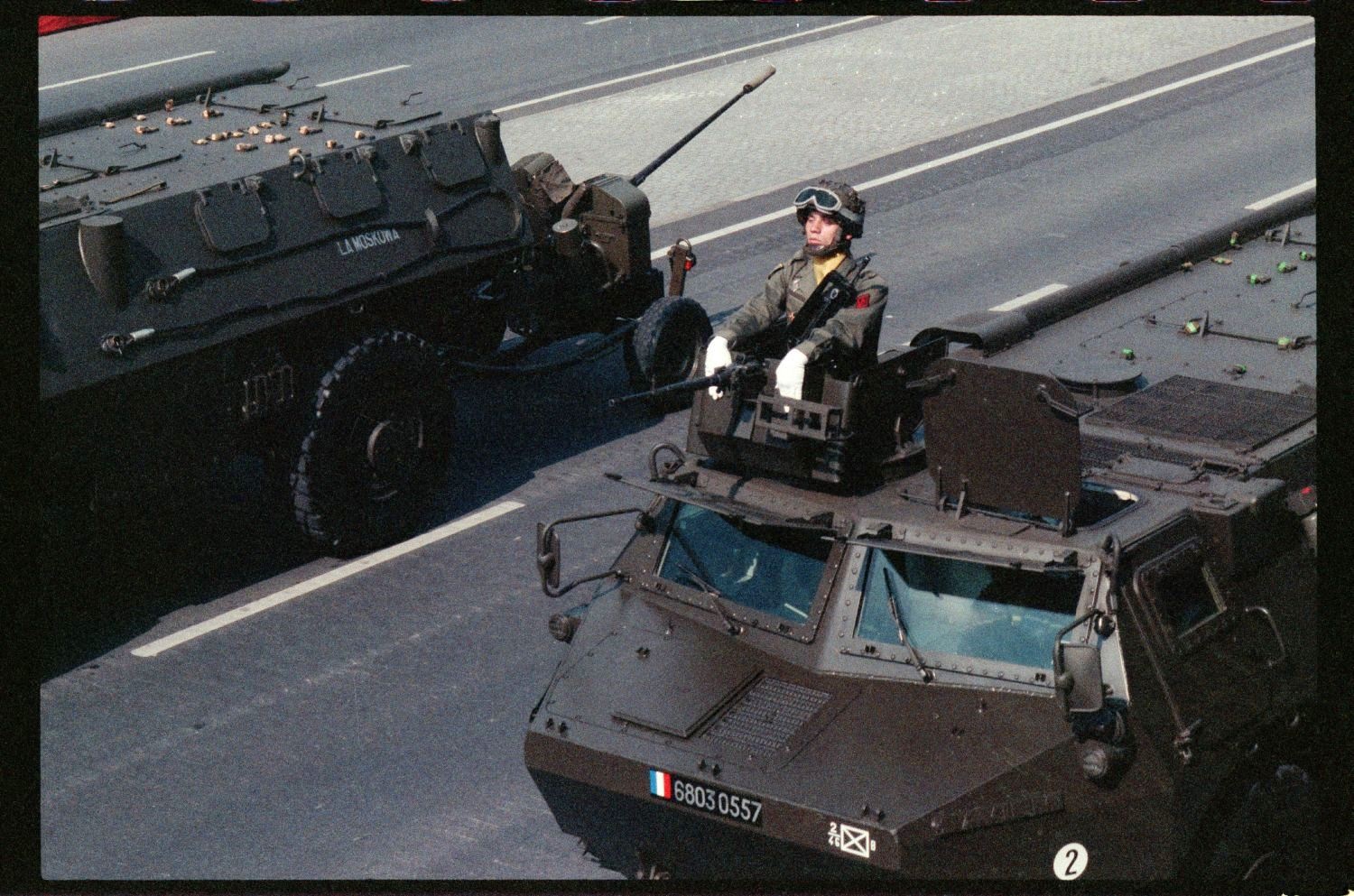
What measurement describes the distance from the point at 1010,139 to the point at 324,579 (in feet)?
42.2

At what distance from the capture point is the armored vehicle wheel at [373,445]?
1351 centimetres

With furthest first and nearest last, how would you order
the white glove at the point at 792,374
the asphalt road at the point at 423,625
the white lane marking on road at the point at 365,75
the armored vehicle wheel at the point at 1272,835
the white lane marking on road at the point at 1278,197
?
the white lane marking on road at the point at 365,75 → the white lane marking on road at the point at 1278,197 → the asphalt road at the point at 423,625 → the white glove at the point at 792,374 → the armored vehicle wheel at the point at 1272,835

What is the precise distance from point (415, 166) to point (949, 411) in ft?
22.2

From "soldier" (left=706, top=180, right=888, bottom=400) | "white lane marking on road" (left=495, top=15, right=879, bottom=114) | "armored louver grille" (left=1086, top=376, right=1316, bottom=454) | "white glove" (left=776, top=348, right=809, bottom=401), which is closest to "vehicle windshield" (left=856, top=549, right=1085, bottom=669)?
"white glove" (left=776, top=348, right=809, bottom=401)

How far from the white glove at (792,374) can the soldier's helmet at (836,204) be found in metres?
1.03

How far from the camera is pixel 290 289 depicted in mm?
13516

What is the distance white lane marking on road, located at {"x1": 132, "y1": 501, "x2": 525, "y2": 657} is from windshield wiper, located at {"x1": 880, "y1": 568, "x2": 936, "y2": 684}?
5.74m

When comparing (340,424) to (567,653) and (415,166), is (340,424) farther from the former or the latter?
(567,653)

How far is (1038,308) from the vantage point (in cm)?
1155

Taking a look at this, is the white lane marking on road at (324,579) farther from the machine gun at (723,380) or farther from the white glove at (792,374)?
the white glove at (792,374)

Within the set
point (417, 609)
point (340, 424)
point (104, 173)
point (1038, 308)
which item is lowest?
point (417, 609)

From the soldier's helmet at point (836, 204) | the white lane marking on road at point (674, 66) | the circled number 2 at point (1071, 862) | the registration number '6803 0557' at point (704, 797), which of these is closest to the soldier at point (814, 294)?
the soldier's helmet at point (836, 204)

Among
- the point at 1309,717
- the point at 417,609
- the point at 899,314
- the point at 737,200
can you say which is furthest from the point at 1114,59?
the point at 1309,717

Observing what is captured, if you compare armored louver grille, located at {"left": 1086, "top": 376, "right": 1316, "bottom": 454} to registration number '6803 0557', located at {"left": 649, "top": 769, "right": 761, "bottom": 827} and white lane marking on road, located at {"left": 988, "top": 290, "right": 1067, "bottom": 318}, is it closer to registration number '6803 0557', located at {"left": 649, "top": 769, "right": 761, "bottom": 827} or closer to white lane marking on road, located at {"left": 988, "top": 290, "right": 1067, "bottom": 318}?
registration number '6803 0557', located at {"left": 649, "top": 769, "right": 761, "bottom": 827}
